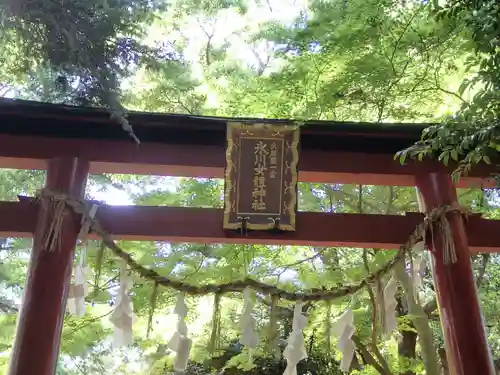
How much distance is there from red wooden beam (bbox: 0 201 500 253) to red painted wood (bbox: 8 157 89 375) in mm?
248

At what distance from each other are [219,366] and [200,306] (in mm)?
1948

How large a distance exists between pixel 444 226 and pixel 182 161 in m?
2.06

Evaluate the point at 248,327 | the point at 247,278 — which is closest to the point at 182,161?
the point at 247,278

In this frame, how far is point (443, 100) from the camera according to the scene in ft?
19.0

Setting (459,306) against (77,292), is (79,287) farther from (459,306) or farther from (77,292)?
(459,306)

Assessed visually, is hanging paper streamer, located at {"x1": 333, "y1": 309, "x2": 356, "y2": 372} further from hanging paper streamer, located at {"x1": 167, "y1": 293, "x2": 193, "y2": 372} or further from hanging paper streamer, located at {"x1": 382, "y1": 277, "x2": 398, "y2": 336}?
hanging paper streamer, located at {"x1": 167, "y1": 293, "x2": 193, "y2": 372}

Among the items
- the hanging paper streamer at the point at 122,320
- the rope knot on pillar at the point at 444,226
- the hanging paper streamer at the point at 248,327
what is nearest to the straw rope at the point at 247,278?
the rope knot on pillar at the point at 444,226

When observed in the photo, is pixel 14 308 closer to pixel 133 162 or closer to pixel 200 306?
pixel 200 306

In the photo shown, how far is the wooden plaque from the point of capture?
394cm

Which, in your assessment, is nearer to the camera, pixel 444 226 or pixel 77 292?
pixel 77 292

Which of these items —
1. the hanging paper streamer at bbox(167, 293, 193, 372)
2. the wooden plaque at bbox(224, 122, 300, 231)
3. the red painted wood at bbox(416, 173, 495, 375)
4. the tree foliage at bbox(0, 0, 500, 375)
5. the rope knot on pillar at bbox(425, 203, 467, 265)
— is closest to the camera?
the tree foliage at bbox(0, 0, 500, 375)

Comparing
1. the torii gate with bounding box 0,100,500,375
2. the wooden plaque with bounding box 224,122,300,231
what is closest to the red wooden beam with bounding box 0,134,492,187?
the torii gate with bounding box 0,100,500,375

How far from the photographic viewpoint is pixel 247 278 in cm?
380

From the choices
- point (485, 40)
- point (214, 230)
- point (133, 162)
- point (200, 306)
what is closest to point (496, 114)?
point (485, 40)
